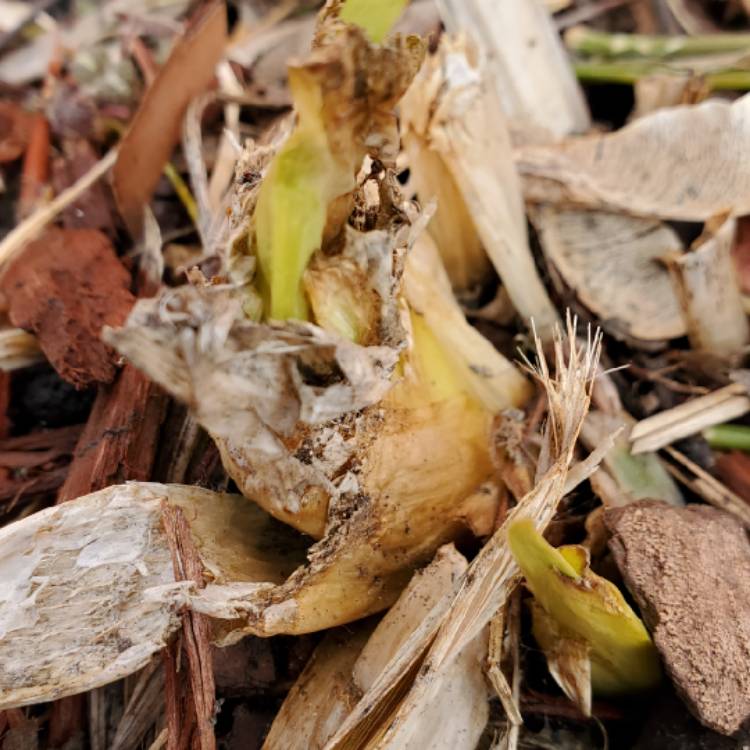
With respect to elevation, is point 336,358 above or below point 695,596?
above

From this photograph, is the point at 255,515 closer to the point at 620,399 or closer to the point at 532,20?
the point at 620,399

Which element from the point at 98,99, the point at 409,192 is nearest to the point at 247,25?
the point at 98,99

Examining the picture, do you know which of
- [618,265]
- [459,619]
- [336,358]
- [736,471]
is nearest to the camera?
[336,358]

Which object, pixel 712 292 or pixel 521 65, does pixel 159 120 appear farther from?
pixel 712 292

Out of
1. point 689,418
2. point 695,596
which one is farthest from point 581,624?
point 689,418

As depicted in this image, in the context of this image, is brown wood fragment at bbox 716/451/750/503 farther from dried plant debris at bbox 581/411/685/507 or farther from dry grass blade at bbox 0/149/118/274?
dry grass blade at bbox 0/149/118/274

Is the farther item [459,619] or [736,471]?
[736,471]

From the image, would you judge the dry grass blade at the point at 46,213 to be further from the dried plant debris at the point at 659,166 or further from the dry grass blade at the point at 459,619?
the dry grass blade at the point at 459,619
